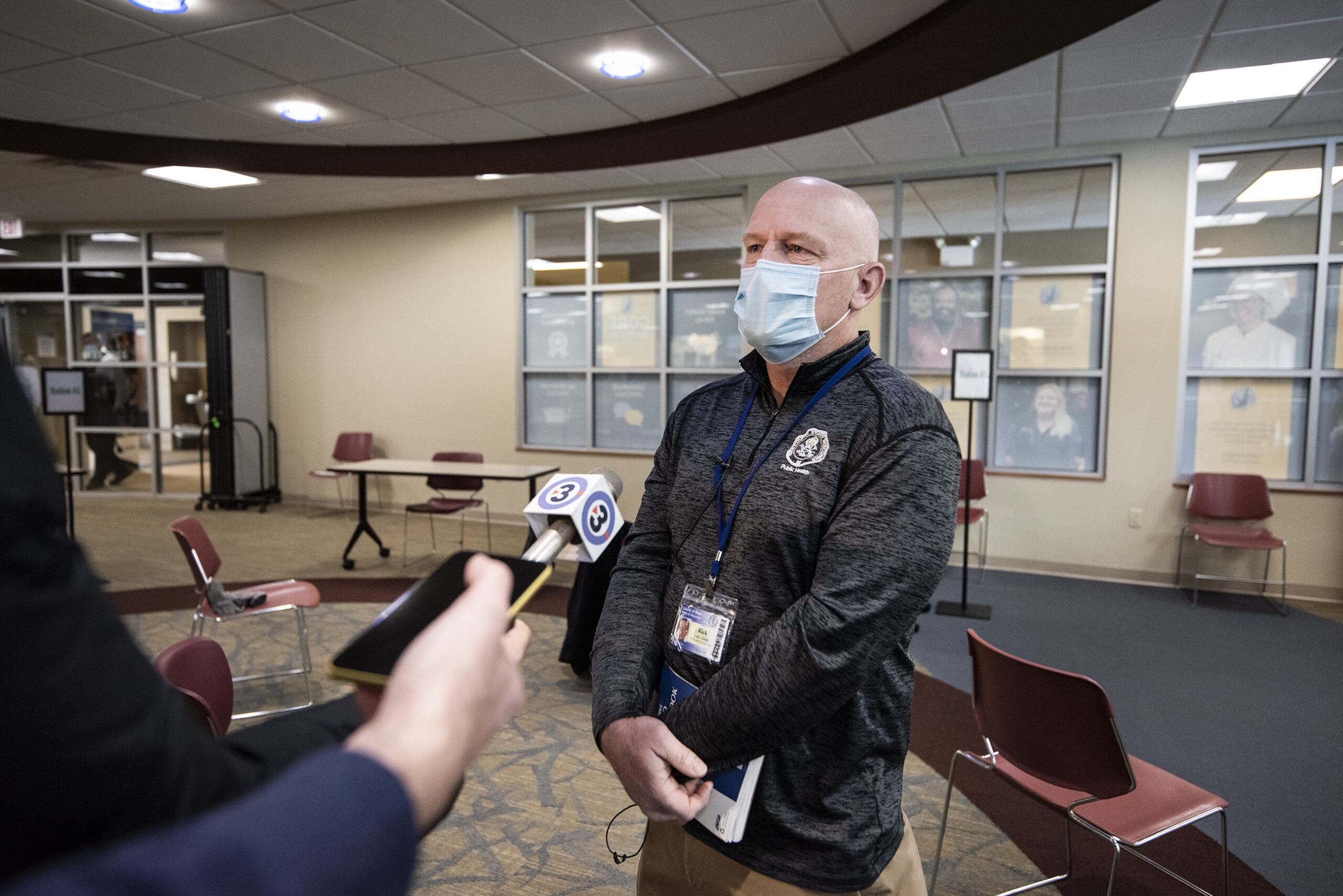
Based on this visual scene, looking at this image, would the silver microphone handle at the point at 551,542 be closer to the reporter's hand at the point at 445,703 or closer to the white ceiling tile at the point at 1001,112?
the reporter's hand at the point at 445,703

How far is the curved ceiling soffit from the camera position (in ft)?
12.2

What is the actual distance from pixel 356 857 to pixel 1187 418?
6.56 metres

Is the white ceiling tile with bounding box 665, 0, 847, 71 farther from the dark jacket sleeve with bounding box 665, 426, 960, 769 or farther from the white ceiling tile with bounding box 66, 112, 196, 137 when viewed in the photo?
the white ceiling tile with bounding box 66, 112, 196, 137

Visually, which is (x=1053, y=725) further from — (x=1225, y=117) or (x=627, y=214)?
(x=627, y=214)

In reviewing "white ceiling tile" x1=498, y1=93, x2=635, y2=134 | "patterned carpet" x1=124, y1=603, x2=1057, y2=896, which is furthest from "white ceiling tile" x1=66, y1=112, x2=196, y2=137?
"patterned carpet" x1=124, y1=603, x2=1057, y2=896

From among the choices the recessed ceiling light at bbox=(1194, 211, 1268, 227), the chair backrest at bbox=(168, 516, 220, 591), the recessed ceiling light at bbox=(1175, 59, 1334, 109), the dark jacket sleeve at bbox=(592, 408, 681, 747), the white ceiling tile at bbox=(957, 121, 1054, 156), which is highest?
the white ceiling tile at bbox=(957, 121, 1054, 156)

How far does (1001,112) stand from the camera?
4.95 m

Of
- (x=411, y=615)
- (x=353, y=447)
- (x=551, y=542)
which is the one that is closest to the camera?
(x=411, y=615)

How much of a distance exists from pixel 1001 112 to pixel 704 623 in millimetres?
4939

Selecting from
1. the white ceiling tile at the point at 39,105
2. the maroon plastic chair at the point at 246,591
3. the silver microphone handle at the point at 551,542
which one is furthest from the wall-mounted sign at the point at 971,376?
the white ceiling tile at the point at 39,105

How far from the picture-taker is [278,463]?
8.89 metres

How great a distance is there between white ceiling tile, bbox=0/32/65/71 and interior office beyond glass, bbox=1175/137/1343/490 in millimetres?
7270

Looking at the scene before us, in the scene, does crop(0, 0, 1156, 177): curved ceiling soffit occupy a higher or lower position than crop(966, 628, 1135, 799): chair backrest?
higher

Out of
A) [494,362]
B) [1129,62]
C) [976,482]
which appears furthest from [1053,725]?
[494,362]
